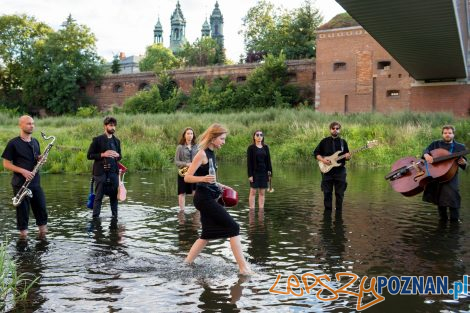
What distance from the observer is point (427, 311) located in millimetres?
5188

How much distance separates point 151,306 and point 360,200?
28.9 ft

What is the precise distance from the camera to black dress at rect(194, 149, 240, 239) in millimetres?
6262

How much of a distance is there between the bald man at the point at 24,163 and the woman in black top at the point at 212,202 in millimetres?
2887

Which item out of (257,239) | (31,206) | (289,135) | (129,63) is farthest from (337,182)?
(129,63)

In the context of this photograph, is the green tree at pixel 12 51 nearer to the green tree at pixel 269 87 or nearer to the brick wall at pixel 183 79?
the brick wall at pixel 183 79

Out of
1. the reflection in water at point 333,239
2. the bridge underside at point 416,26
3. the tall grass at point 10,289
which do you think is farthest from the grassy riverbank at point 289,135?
the tall grass at point 10,289

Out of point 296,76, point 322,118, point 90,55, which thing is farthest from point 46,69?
point 322,118

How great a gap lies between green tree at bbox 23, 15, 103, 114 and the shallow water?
160ft

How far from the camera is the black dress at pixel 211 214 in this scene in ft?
20.5

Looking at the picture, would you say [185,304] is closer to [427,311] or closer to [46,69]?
[427,311]

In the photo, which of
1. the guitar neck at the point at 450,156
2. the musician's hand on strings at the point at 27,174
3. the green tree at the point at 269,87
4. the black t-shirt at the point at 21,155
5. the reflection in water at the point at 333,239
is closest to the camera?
the reflection in water at the point at 333,239

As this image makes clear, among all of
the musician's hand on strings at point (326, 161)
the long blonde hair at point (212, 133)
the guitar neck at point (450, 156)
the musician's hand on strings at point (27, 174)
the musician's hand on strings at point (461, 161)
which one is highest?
the long blonde hair at point (212, 133)

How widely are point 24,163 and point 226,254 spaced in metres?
3.25

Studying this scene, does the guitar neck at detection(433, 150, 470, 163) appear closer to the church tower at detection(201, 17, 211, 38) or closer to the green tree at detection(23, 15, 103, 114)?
the green tree at detection(23, 15, 103, 114)
